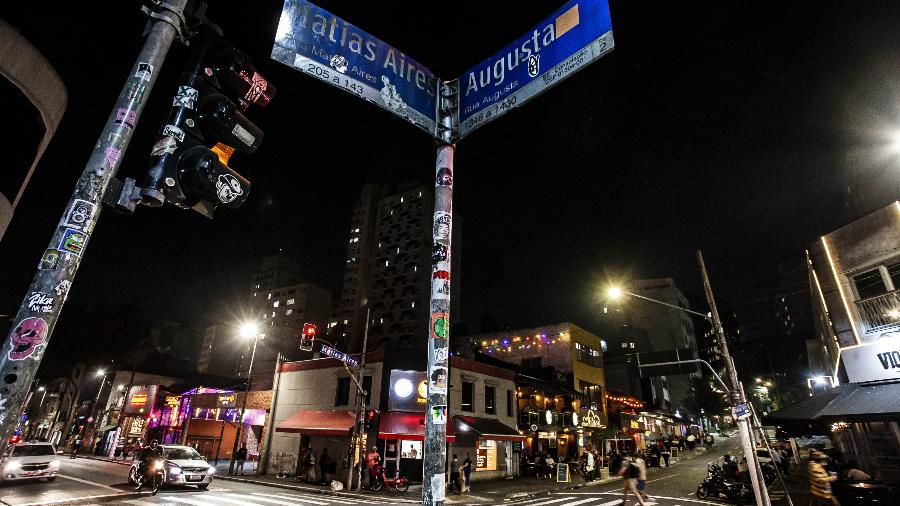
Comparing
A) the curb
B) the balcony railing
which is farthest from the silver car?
the balcony railing

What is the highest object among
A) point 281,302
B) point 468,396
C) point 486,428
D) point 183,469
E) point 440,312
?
point 281,302

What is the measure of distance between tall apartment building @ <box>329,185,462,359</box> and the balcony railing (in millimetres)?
74660

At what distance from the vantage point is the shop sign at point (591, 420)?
40.3 m

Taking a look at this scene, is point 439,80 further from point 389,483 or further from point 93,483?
point 93,483

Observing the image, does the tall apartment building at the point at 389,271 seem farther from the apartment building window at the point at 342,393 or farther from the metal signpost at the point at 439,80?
the metal signpost at the point at 439,80

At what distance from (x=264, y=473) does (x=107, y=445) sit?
83.0 ft

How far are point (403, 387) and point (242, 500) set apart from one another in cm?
1067

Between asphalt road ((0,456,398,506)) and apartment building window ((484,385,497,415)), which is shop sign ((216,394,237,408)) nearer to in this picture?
asphalt road ((0,456,398,506))

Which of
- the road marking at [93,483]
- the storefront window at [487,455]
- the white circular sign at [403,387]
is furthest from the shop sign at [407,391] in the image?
the road marking at [93,483]

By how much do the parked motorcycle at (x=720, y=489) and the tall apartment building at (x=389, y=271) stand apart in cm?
6858

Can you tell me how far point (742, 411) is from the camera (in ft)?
41.1

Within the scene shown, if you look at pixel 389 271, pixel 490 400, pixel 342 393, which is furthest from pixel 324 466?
pixel 389 271

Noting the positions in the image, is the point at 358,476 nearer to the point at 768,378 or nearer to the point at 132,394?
the point at 132,394

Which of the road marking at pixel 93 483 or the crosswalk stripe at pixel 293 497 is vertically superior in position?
the road marking at pixel 93 483
